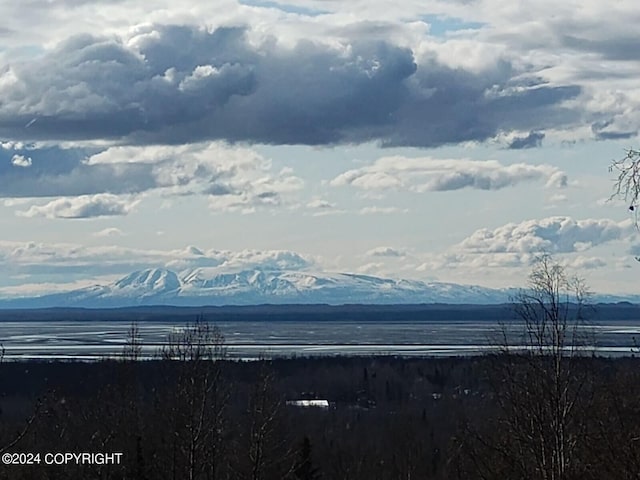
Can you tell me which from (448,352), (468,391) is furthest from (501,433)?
(448,352)

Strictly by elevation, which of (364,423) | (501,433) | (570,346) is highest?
(570,346)

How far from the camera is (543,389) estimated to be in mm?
22516

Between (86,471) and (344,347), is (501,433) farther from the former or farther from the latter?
(344,347)

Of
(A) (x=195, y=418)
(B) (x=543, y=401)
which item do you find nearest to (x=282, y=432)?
(A) (x=195, y=418)

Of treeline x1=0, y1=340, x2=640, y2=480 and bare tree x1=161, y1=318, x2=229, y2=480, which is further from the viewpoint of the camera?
bare tree x1=161, y1=318, x2=229, y2=480

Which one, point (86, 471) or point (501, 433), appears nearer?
point (501, 433)

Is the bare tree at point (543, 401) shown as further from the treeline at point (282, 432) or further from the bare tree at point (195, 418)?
the bare tree at point (195, 418)

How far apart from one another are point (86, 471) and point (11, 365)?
80.6 m

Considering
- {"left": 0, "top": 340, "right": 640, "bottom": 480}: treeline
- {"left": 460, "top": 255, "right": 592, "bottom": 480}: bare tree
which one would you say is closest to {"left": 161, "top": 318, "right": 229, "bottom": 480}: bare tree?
{"left": 0, "top": 340, "right": 640, "bottom": 480}: treeline

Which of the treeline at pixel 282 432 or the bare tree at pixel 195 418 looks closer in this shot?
the treeline at pixel 282 432

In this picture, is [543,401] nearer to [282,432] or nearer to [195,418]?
[195,418]

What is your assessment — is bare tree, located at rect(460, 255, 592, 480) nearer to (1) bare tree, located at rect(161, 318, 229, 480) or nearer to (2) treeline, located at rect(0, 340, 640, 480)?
(2) treeline, located at rect(0, 340, 640, 480)

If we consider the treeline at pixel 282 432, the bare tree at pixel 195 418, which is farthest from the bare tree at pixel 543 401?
the bare tree at pixel 195 418

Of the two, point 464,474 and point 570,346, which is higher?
point 570,346
